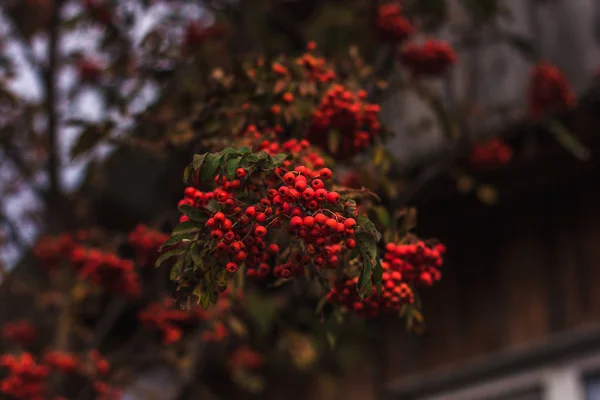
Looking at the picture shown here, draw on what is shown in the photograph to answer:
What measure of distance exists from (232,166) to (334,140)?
90 cm

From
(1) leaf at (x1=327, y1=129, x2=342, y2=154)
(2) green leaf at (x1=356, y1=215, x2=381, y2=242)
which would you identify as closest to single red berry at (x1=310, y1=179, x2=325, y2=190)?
(2) green leaf at (x1=356, y1=215, x2=381, y2=242)

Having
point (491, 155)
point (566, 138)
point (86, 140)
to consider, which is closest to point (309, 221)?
point (86, 140)

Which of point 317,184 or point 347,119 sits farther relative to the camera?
point 347,119

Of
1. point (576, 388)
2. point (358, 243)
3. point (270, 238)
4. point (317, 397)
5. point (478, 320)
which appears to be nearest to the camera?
point (358, 243)

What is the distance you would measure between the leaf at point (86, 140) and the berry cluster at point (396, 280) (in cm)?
155

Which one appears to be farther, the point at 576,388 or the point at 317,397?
the point at 317,397

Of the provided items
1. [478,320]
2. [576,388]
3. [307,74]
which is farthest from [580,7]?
[307,74]

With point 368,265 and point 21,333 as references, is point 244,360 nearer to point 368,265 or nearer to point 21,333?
point 21,333

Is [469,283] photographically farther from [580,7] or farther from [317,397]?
[580,7]

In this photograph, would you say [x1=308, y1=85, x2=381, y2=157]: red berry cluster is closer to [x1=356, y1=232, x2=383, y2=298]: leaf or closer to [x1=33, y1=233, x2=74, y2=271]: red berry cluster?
[x1=356, y1=232, x2=383, y2=298]: leaf

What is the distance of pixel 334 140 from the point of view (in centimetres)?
344

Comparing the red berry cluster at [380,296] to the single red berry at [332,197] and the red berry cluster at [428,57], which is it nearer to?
the single red berry at [332,197]

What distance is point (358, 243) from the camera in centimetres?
268

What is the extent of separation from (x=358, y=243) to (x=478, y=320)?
9.80 feet
